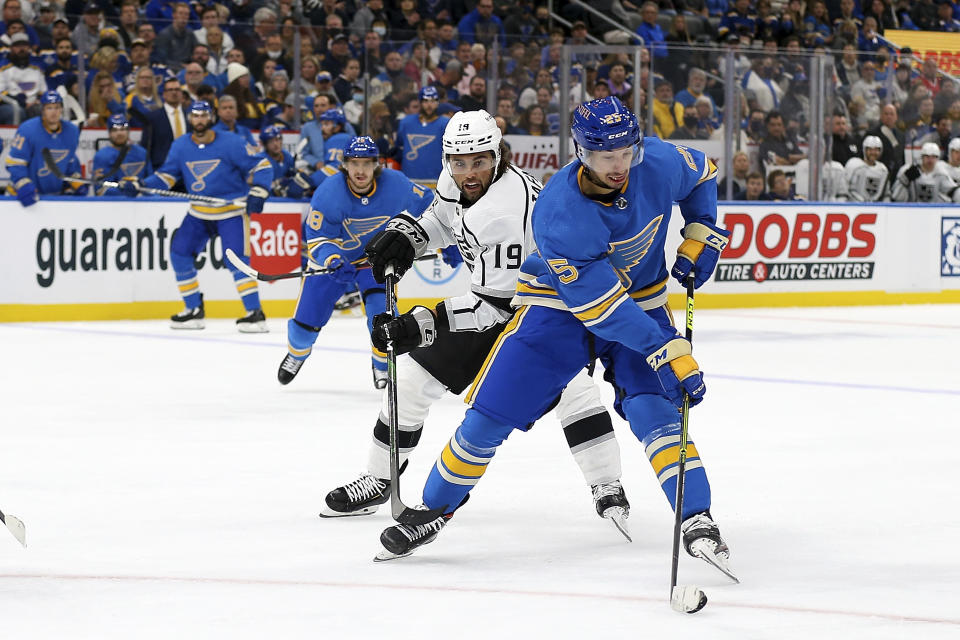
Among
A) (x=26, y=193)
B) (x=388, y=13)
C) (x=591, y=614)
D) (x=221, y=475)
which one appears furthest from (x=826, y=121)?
(x=591, y=614)

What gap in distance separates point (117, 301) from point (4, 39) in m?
2.17

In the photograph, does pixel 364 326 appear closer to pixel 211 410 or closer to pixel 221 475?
pixel 211 410

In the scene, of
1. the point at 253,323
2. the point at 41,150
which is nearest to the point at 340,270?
the point at 253,323

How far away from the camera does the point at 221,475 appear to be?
4.97 meters

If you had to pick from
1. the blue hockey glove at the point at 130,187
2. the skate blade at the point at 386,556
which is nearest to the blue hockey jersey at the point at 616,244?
the skate blade at the point at 386,556

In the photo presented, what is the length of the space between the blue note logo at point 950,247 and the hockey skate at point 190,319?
22.0 ft

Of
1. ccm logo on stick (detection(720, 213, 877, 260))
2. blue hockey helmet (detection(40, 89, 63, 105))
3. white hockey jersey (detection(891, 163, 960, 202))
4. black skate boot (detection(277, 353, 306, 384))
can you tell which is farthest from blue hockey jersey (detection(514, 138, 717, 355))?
white hockey jersey (detection(891, 163, 960, 202))

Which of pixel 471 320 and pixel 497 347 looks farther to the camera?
pixel 471 320

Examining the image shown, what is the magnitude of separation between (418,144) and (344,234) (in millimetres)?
4385

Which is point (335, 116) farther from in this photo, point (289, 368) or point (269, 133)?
point (289, 368)

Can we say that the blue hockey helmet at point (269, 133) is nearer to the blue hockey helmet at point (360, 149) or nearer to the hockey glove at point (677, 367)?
the blue hockey helmet at point (360, 149)

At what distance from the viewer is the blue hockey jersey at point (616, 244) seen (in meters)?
3.48

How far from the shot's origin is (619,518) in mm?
4074

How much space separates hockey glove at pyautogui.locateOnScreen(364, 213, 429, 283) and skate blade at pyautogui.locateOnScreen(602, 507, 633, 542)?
894 millimetres
